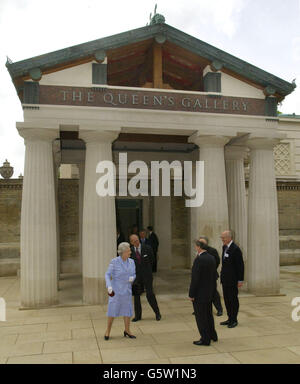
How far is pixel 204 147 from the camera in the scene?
407 inches

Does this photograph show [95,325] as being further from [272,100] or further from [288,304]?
[272,100]

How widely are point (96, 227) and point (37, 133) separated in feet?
8.85

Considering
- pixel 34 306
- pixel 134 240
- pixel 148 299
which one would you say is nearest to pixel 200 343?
pixel 148 299

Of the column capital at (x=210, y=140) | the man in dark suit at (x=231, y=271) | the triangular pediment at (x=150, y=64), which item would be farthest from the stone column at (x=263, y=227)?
the man in dark suit at (x=231, y=271)

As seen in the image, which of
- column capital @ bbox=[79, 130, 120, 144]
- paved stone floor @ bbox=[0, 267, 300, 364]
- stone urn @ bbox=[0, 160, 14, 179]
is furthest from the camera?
stone urn @ bbox=[0, 160, 14, 179]

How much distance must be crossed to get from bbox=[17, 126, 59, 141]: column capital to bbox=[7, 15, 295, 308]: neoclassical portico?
2 centimetres

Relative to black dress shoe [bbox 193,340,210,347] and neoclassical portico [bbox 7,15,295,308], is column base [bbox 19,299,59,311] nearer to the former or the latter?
neoclassical portico [bbox 7,15,295,308]

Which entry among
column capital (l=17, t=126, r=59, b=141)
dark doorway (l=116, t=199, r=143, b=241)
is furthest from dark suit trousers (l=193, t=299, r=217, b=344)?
dark doorway (l=116, t=199, r=143, b=241)

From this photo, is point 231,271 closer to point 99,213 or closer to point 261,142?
point 99,213

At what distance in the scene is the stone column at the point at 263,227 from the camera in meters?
10.6

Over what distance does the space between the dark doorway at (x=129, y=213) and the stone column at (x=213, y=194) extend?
5.80 m

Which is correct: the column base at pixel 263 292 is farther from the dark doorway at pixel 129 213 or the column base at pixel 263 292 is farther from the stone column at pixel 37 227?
the dark doorway at pixel 129 213

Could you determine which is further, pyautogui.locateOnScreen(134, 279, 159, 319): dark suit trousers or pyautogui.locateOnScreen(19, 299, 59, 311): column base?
pyautogui.locateOnScreen(19, 299, 59, 311): column base

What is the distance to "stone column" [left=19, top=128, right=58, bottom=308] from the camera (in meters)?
9.16
